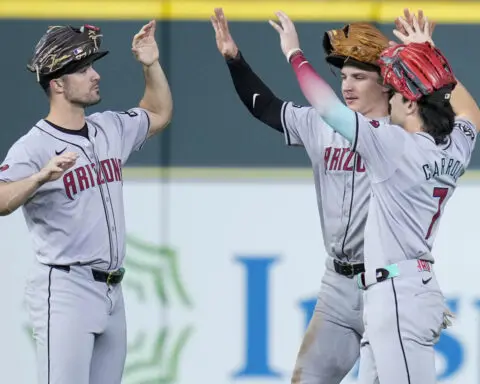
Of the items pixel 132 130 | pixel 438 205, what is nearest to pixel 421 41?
pixel 438 205

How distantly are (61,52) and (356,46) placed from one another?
1058 millimetres

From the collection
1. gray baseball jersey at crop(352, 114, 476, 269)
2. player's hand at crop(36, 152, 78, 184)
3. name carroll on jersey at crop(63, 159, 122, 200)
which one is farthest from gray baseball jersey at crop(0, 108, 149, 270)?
gray baseball jersey at crop(352, 114, 476, 269)

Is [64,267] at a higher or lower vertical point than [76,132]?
lower

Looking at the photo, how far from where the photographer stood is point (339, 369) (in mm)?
4965

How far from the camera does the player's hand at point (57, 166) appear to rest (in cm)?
426

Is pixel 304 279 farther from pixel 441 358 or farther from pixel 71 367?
pixel 71 367

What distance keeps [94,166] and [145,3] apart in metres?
1.51

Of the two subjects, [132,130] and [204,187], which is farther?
[204,187]

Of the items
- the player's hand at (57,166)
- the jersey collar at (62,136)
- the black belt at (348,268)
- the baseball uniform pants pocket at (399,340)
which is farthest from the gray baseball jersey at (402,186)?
the jersey collar at (62,136)

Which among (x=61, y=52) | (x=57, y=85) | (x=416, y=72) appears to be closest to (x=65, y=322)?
(x=57, y=85)

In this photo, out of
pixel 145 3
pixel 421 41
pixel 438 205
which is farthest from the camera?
pixel 145 3

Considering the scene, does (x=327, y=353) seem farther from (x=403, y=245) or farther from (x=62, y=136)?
(x=62, y=136)

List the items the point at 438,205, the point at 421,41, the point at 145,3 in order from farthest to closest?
the point at 145,3 → the point at 421,41 → the point at 438,205

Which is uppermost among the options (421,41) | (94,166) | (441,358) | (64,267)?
(421,41)
